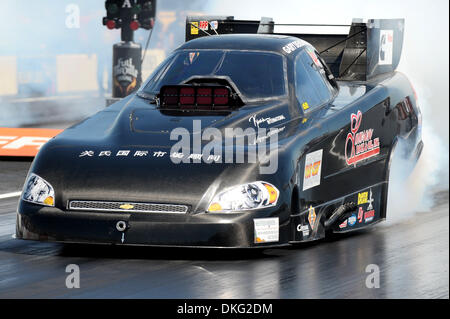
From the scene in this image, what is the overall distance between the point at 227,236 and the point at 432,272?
50.7 inches

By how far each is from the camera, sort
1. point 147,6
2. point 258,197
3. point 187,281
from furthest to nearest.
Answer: point 147,6, point 258,197, point 187,281

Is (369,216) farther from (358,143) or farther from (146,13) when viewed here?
(146,13)

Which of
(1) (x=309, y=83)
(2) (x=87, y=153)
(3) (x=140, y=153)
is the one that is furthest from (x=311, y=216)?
(2) (x=87, y=153)

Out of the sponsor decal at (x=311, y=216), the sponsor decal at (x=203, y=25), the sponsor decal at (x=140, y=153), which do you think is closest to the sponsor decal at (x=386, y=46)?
the sponsor decal at (x=203, y=25)

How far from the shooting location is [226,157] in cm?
684

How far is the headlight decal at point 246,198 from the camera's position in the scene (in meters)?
6.69

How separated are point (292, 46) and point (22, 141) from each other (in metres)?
5.46

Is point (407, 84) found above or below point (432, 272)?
above

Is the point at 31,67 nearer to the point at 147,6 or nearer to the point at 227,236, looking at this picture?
the point at 147,6

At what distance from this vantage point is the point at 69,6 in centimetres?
2611

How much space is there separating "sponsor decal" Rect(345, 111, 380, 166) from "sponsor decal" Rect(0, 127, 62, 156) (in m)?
4.76

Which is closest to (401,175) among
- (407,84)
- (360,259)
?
(407,84)

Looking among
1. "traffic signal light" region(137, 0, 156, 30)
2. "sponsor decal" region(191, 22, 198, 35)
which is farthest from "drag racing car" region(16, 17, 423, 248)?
"traffic signal light" region(137, 0, 156, 30)

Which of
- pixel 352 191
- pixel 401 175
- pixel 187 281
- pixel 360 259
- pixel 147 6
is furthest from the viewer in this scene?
pixel 147 6
